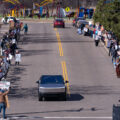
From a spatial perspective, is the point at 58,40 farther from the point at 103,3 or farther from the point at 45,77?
the point at 45,77

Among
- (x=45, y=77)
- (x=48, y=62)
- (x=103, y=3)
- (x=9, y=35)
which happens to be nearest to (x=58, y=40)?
(x=103, y=3)

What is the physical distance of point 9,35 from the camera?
49.4m

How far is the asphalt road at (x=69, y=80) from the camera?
73.1 ft

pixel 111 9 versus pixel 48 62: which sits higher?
pixel 111 9

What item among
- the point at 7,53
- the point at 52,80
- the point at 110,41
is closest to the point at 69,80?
the point at 52,80

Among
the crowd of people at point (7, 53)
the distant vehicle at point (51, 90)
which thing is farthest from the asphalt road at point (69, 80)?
the crowd of people at point (7, 53)

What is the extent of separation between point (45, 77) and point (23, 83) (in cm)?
576

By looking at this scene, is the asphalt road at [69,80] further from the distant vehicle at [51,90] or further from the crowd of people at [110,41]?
the crowd of people at [110,41]

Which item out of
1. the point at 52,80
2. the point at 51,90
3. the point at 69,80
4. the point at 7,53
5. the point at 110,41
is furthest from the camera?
the point at 110,41

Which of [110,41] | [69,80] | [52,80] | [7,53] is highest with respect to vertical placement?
[52,80]

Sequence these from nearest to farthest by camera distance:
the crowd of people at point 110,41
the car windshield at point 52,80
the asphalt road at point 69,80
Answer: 1. the asphalt road at point 69,80
2. the car windshield at point 52,80
3. the crowd of people at point 110,41

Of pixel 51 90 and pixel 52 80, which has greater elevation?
pixel 52 80

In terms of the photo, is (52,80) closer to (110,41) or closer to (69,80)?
(69,80)

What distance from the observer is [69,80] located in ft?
110
